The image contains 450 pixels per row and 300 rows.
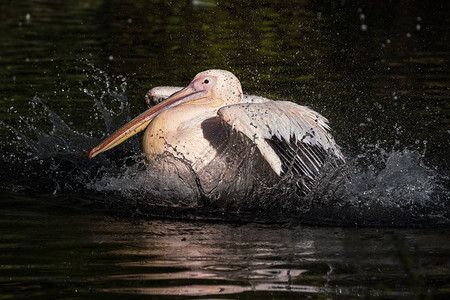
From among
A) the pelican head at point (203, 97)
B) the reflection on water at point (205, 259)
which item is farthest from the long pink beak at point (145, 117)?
the reflection on water at point (205, 259)

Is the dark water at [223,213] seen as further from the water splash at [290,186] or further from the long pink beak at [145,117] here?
the long pink beak at [145,117]

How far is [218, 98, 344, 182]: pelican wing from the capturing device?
4.54 meters

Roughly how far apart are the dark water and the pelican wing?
166 mm

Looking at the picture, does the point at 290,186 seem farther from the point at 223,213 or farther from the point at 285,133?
the point at 223,213

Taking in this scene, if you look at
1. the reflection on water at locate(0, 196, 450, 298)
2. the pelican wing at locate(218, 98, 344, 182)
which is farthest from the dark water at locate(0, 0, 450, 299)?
the pelican wing at locate(218, 98, 344, 182)

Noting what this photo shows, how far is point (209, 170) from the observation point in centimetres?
493

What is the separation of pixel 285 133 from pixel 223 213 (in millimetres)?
637

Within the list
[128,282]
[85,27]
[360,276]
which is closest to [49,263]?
[128,282]

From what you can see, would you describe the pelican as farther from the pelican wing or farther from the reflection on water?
the reflection on water

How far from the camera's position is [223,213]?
4625mm

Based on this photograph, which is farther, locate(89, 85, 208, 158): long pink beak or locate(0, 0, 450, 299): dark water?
locate(89, 85, 208, 158): long pink beak

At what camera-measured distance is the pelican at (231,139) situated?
4.61m

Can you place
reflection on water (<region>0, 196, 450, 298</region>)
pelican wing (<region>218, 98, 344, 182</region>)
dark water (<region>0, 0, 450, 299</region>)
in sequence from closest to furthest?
reflection on water (<region>0, 196, 450, 298</region>) < dark water (<region>0, 0, 450, 299</region>) < pelican wing (<region>218, 98, 344, 182</region>)

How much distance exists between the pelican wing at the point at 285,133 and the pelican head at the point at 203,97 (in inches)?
16.8
